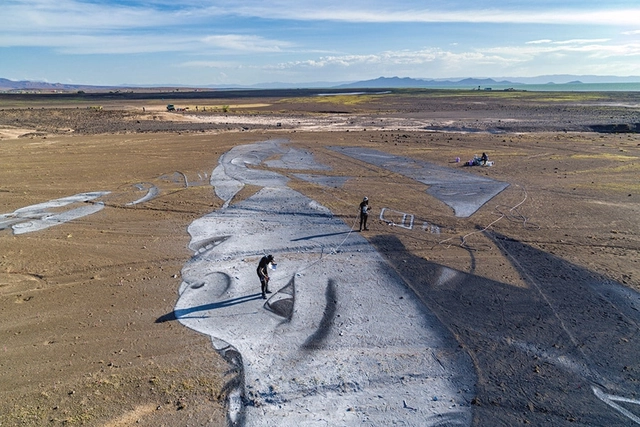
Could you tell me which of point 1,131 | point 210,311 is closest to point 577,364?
point 210,311

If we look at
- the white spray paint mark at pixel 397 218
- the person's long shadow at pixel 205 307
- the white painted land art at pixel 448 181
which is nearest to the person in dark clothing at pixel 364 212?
the white spray paint mark at pixel 397 218

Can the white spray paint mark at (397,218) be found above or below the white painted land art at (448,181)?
below

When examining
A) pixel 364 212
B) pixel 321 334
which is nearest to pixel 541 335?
pixel 321 334

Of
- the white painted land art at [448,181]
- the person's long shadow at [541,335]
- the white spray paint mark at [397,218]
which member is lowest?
the person's long shadow at [541,335]

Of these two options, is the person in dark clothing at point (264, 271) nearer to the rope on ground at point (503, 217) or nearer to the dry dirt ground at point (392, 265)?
the dry dirt ground at point (392, 265)

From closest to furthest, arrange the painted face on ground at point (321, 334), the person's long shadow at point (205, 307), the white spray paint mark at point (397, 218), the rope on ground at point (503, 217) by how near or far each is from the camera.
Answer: the painted face on ground at point (321, 334), the person's long shadow at point (205, 307), the rope on ground at point (503, 217), the white spray paint mark at point (397, 218)

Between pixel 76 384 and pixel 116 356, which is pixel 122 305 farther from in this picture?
pixel 76 384

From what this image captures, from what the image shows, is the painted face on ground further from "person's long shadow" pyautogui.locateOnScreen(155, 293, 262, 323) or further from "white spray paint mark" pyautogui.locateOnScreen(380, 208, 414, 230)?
"white spray paint mark" pyautogui.locateOnScreen(380, 208, 414, 230)
